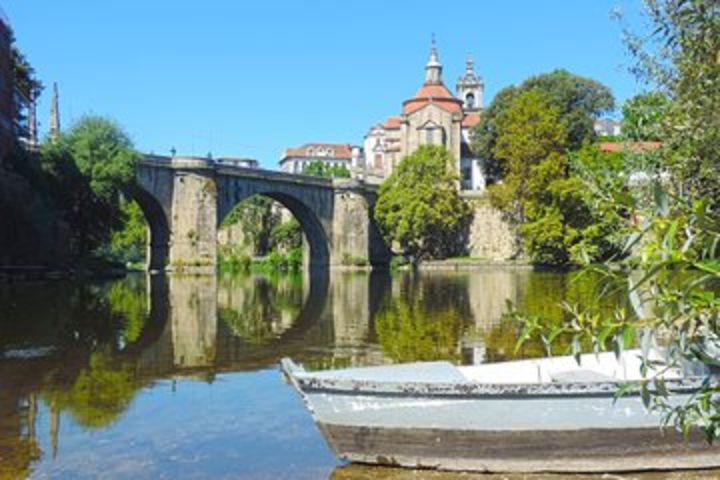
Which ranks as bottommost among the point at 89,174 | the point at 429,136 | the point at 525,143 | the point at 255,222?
the point at 255,222

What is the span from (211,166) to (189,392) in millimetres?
49381

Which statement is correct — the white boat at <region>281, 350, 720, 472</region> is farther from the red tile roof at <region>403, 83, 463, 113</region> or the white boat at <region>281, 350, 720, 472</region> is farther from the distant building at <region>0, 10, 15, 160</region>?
the red tile roof at <region>403, 83, 463, 113</region>

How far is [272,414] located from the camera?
39.0 feet

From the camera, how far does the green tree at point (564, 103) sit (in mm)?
70375

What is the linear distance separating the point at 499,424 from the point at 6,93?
4267 centimetres

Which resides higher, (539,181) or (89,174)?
(539,181)

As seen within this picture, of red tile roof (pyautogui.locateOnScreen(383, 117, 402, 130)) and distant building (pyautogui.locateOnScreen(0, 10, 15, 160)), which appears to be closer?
distant building (pyautogui.locateOnScreen(0, 10, 15, 160))

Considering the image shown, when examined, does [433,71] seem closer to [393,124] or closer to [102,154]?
[393,124]

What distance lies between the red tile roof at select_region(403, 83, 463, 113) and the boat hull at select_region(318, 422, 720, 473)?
251ft

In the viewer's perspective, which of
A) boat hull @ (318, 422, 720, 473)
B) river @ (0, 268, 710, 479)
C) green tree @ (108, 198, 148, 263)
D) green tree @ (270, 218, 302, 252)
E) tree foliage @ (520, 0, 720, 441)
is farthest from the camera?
green tree @ (108, 198, 148, 263)

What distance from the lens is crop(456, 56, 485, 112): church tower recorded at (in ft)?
366

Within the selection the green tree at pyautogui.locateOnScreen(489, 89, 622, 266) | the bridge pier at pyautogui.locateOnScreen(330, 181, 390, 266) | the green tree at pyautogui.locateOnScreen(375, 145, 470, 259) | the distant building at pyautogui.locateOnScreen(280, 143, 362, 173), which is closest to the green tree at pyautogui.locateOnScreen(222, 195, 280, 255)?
the bridge pier at pyautogui.locateOnScreen(330, 181, 390, 266)

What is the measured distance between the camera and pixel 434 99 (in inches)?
3381

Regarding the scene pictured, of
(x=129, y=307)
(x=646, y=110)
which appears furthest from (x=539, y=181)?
(x=646, y=110)
